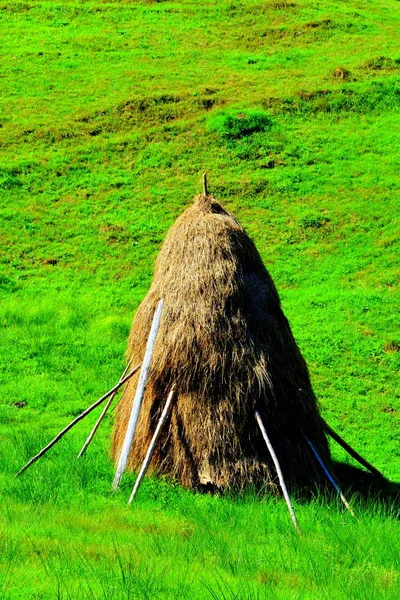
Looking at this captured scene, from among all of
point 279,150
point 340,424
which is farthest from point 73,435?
point 279,150

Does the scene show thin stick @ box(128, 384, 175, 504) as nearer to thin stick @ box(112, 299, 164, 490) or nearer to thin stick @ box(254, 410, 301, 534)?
thin stick @ box(112, 299, 164, 490)

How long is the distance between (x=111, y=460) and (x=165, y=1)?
3605 centimetres

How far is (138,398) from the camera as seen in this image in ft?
31.7

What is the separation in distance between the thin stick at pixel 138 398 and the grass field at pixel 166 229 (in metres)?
0.31

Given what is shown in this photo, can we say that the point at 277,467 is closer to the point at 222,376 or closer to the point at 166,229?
the point at 222,376

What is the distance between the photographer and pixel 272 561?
6.83 meters

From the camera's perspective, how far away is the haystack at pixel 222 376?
31.4 feet

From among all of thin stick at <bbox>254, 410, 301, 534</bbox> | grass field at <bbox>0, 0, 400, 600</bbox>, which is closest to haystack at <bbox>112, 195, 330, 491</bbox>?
thin stick at <bbox>254, 410, 301, 534</bbox>

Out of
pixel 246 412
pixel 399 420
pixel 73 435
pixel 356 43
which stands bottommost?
pixel 399 420

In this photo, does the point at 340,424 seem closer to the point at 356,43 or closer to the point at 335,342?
the point at 335,342

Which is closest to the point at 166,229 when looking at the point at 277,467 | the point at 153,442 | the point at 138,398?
the point at 138,398

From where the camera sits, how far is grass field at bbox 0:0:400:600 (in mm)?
6862

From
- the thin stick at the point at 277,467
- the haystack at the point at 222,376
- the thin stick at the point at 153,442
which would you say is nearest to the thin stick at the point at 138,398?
the haystack at the point at 222,376

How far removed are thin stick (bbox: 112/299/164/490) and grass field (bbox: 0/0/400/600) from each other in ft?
1.02
